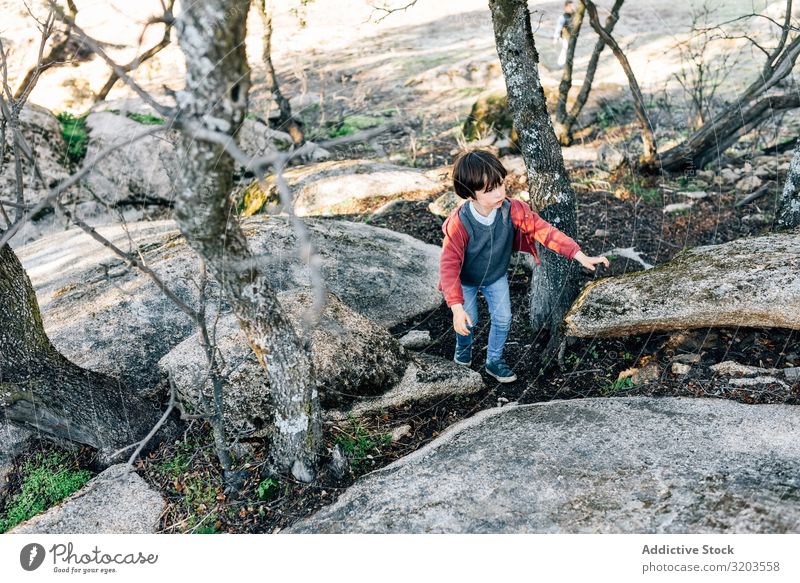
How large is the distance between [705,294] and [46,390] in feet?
11.2

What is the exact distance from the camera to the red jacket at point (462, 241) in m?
3.32

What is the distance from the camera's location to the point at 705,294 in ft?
11.6

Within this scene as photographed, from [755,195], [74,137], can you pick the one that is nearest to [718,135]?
[755,195]

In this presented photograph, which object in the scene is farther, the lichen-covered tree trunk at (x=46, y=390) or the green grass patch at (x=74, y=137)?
the green grass patch at (x=74, y=137)

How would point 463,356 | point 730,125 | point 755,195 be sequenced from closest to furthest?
point 463,356 → point 755,195 → point 730,125

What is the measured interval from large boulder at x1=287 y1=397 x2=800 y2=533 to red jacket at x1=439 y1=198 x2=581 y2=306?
0.70 meters

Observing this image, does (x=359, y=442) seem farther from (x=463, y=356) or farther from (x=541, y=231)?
(x=541, y=231)

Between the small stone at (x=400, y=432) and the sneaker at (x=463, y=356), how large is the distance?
0.68m

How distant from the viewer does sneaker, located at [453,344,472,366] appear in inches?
154

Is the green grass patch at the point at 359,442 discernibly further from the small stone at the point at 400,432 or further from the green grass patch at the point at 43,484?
the green grass patch at the point at 43,484

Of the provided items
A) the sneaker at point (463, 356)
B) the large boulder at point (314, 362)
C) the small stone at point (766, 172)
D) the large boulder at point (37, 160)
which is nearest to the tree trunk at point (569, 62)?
the small stone at point (766, 172)
